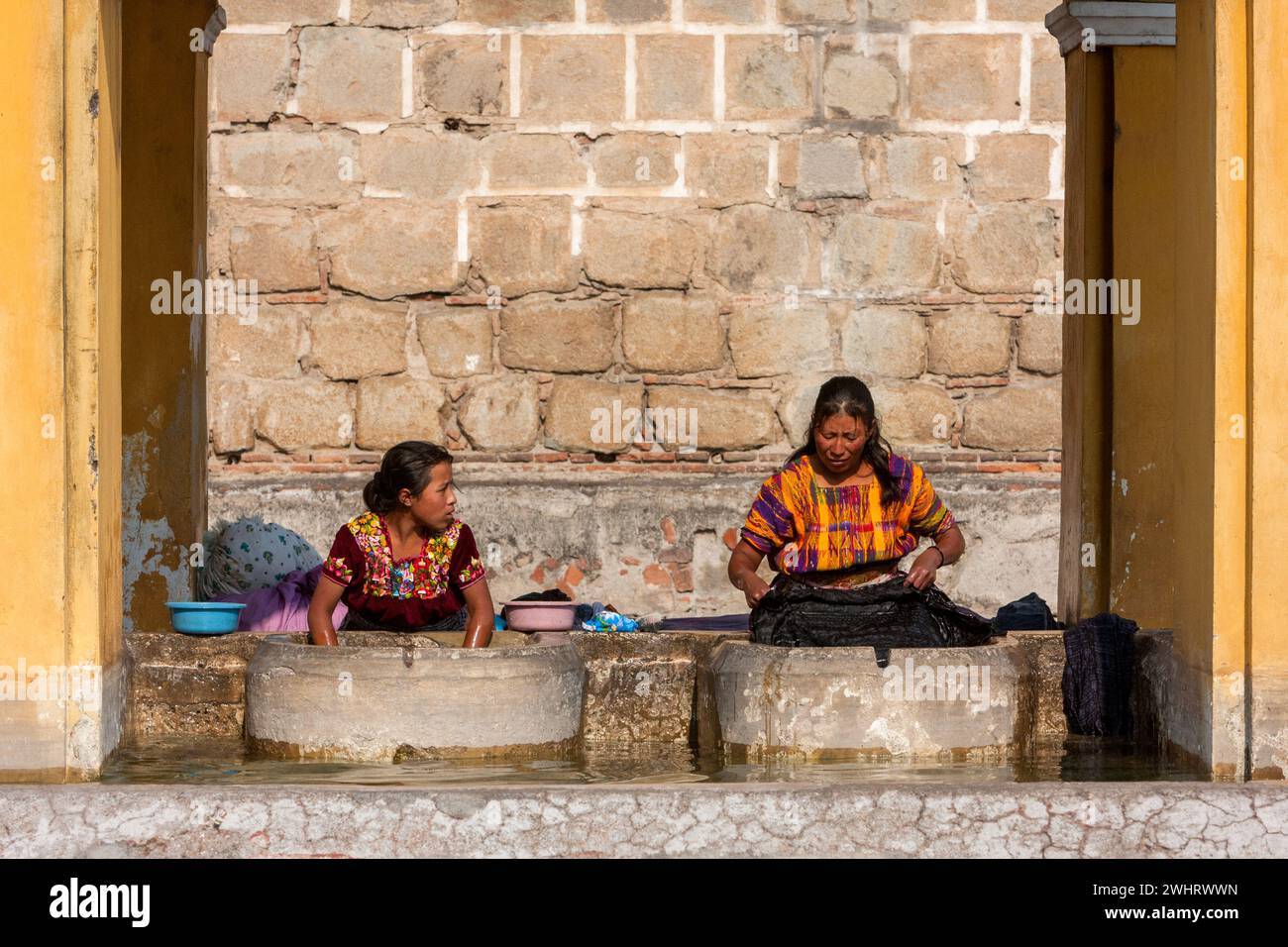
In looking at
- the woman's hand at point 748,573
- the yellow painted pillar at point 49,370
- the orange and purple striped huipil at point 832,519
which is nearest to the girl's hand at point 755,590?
the woman's hand at point 748,573

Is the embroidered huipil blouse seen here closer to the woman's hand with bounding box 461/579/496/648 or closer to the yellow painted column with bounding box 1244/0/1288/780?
the woman's hand with bounding box 461/579/496/648

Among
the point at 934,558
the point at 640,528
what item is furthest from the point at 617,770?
the point at 640,528

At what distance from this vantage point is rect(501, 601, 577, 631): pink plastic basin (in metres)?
7.60

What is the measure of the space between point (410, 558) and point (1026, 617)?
9.37 feet

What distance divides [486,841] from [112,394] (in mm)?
1858

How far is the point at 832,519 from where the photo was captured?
7164mm

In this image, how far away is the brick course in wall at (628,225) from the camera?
11.5 m

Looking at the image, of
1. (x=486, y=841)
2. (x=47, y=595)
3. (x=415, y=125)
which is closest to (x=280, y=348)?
(x=415, y=125)

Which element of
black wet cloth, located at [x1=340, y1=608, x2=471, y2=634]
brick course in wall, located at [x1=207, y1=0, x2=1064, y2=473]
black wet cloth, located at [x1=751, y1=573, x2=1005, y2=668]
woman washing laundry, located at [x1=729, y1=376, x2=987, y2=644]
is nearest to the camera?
black wet cloth, located at [x1=751, y1=573, x2=1005, y2=668]

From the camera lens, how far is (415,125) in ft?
37.7

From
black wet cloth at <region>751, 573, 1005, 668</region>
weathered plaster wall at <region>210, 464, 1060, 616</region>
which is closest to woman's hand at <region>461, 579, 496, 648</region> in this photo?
black wet cloth at <region>751, 573, 1005, 668</region>

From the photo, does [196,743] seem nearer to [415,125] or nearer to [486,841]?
[486,841]

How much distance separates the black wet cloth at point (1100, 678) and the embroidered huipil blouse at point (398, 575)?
2.15 metres

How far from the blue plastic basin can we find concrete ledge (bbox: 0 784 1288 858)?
1.73 m
